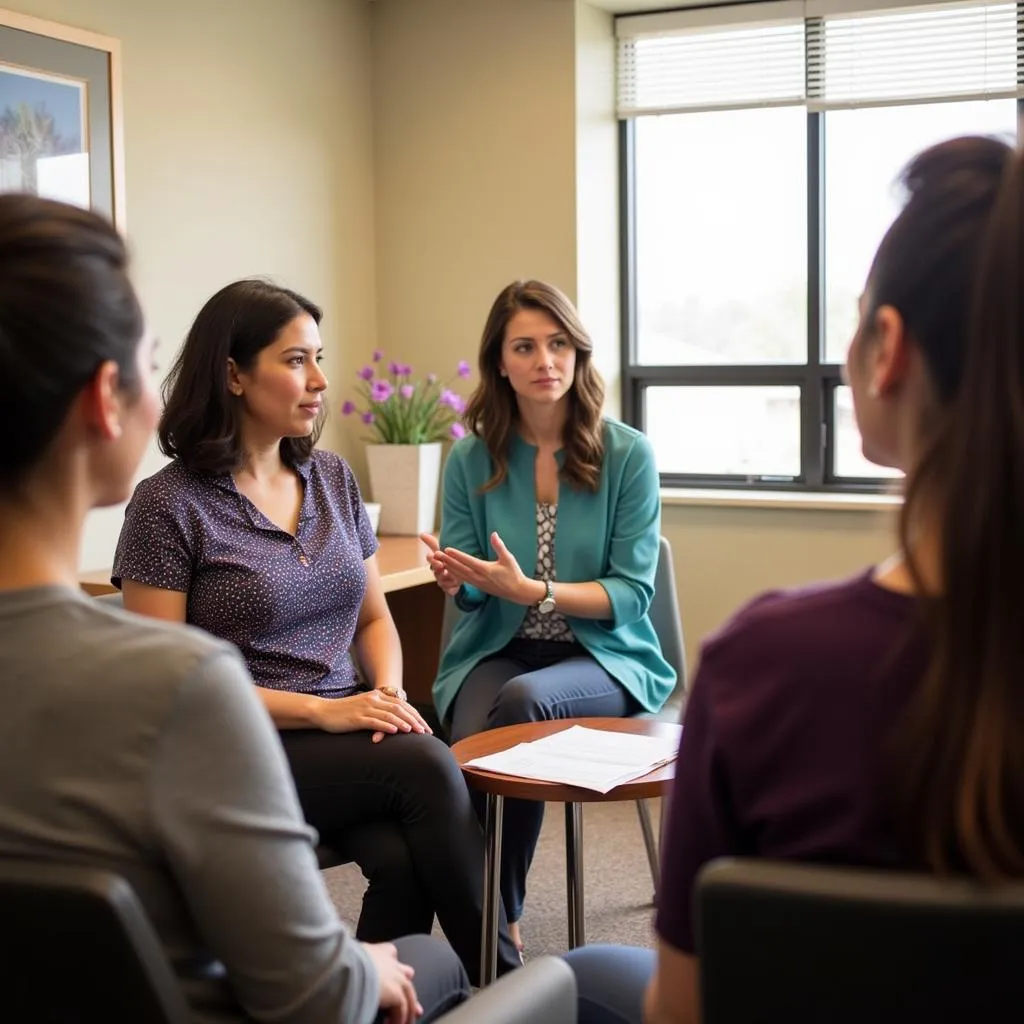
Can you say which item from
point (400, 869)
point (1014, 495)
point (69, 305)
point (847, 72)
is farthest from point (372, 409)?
point (1014, 495)

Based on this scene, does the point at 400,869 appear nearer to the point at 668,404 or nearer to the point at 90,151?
the point at 90,151

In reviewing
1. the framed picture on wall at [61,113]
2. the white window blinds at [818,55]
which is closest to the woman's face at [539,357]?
the framed picture on wall at [61,113]

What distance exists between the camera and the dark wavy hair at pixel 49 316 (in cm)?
102

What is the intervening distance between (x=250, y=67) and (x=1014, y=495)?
11.9 feet

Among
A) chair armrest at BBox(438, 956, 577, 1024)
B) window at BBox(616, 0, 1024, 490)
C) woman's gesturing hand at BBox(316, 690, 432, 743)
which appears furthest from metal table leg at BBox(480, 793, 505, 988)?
window at BBox(616, 0, 1024, 490)

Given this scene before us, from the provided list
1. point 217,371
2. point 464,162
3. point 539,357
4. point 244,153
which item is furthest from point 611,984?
point 464,162

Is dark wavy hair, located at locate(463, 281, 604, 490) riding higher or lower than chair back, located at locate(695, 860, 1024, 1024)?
higher

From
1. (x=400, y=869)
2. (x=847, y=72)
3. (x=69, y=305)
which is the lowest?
(x=400, y=869)

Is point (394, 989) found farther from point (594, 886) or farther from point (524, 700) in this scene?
point (594, 886)

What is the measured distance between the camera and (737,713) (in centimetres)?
90

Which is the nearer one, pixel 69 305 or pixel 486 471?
pixel 69 305

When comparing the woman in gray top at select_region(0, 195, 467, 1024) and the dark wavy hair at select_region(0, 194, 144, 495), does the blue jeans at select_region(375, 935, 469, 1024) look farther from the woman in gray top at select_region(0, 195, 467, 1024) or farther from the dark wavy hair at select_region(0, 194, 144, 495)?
the dark wavy hair at select_region(0, 194, 144, 495)

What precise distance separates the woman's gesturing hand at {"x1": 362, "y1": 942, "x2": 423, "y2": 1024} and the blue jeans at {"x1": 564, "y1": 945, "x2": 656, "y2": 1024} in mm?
165

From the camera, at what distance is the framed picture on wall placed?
3.21 metres
